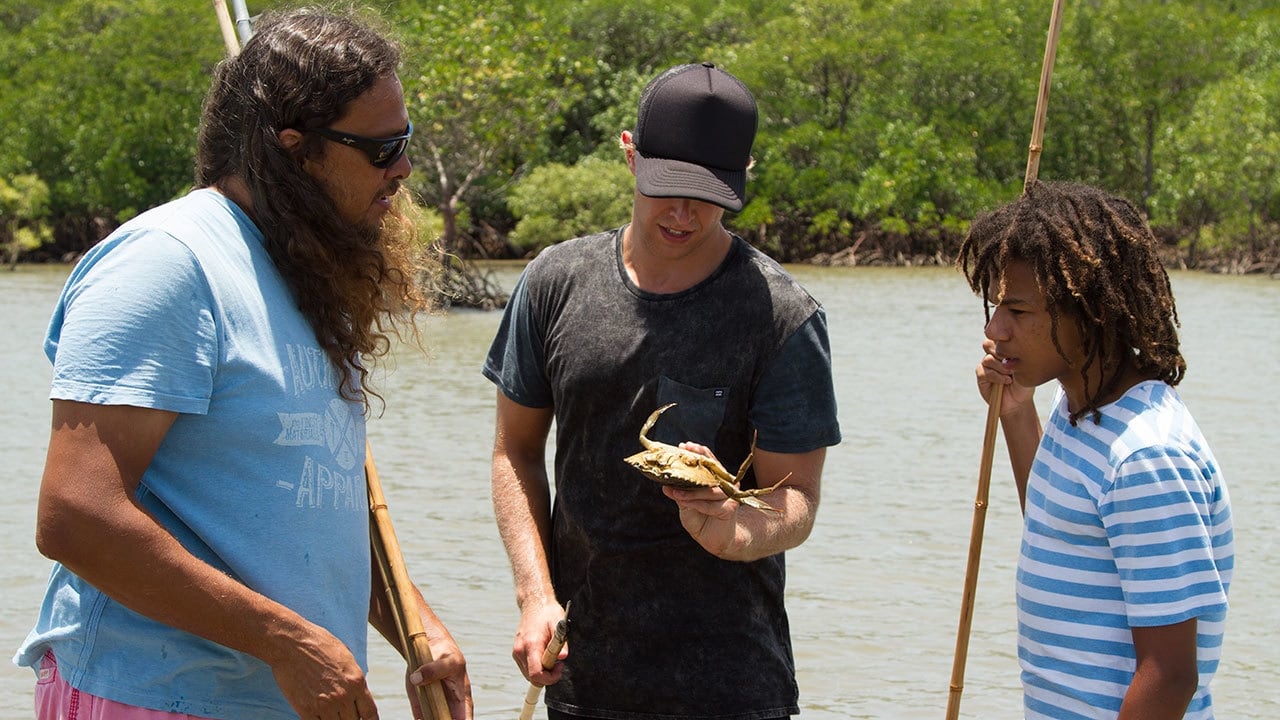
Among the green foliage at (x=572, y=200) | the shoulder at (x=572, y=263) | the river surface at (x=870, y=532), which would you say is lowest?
the green foliage at (x=572, y=200)

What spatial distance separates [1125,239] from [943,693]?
13.9 ft

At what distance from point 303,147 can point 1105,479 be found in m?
1.42

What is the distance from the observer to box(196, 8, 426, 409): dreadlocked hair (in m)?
2.30

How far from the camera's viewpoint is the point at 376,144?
7.75 ft

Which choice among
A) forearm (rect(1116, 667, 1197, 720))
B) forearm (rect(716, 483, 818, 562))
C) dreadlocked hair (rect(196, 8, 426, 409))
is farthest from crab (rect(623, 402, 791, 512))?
forearm (rect(1116, 667, 1197, 720))

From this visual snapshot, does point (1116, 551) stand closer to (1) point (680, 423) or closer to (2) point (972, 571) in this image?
(2) point (972, 571)

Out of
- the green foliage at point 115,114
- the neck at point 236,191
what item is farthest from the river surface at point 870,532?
the green foliage at point 115,114

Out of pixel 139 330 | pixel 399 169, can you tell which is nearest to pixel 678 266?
pixel 399 169

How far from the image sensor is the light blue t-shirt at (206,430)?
2061 millimetres

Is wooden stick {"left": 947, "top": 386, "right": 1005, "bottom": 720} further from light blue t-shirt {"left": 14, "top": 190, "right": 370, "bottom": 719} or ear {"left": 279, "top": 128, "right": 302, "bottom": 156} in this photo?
ear {"left": 279, "top": 128, "right": 302, "bottom": 156}

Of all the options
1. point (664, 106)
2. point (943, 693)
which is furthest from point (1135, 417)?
point (943, 693)

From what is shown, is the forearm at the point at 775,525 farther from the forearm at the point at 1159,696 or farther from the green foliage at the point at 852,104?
the green foliage at the point at 852,104

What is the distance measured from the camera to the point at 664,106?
2.83 metres

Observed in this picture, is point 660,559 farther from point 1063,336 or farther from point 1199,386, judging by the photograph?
point 1199,386
